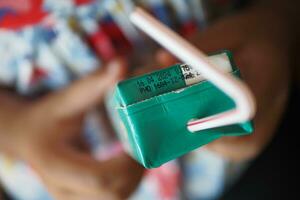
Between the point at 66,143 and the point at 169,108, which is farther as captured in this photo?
the point at 66,143

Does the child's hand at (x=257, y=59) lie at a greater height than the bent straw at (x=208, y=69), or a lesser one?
lesser

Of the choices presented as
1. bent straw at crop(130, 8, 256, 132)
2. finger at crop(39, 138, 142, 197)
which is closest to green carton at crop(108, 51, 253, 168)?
bent straw at crop(130, 8, 256, 132)

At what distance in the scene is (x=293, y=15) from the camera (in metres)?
0.48

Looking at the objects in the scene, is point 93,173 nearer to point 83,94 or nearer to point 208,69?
point 83,94

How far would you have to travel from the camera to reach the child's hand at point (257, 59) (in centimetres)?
37

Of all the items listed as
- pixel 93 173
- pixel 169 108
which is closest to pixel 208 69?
pixel 169 108

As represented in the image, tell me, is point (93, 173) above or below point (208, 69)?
below

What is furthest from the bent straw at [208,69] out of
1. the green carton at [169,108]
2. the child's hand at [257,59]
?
the child's hand at [257,59]

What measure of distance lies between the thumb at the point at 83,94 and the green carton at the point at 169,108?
0.61 feet

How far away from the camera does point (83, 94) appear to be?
0.41 m

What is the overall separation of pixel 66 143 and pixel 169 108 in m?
0.20

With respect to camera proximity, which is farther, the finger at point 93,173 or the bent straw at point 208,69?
the finger at point 93,173

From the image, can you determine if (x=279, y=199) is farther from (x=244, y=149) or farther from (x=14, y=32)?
(x=14, y=32)

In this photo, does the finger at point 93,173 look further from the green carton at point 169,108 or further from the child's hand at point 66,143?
the green carton at point 169,108
